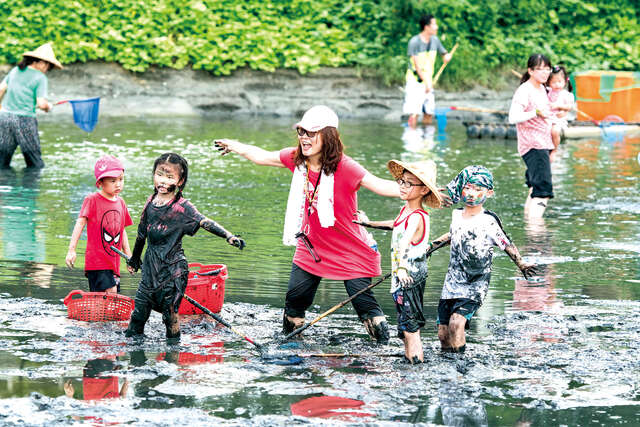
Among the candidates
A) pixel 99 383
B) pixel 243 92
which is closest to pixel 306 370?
pixel 99 383

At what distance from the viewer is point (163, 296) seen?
6508 millimetres

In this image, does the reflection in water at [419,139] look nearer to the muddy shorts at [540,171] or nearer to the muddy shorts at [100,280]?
the muddy shorts at [540,171]

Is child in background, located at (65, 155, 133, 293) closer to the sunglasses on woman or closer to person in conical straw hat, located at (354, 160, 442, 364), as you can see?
the sunglasses on woman

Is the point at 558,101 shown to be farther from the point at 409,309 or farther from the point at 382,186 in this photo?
the point at 409,309

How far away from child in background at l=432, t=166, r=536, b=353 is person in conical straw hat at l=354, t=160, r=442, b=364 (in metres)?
0.25

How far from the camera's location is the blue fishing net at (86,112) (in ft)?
49.7

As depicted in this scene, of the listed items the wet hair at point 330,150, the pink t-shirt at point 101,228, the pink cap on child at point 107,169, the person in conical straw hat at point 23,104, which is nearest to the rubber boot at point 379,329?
the wet hair at point 330,150

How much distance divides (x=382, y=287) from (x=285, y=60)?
16.6 metres

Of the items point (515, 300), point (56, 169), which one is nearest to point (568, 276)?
point (515, 300)

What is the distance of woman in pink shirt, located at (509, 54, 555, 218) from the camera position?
10.8m

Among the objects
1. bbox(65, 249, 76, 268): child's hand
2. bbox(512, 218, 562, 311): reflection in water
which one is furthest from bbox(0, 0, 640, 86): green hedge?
bbox(65, 249, 76, 268): child's hand

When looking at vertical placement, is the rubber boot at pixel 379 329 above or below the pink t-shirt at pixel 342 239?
below

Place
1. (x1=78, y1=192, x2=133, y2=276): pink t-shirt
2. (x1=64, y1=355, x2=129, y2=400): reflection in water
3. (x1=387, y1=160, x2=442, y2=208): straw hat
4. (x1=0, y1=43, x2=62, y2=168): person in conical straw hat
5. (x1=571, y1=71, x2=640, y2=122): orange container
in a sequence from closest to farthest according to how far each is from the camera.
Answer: (x1=64, y1=355, x2=129, y2=400): reflection in water
(x1=387, y1=160, x2=442, y2=208): straw hat
(x1=78, y1=192, x2=133, y2=276): pink t-shirt
(x1=0, y1=43, x2=62, y2=168): person in conical straw hat
(x1=571, y1=71, x2=640, y2=122): orange container

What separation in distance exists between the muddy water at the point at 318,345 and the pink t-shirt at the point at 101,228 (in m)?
0.46
